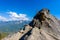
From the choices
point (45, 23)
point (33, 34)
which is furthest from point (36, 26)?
point (33, 34)

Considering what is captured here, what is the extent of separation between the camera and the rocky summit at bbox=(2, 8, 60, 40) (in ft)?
108

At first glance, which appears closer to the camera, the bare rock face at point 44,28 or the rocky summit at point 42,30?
the bare rock face at point 44,28

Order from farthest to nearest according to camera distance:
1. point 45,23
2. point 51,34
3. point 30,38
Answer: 1. point 45,23
2. point 51,34
3. point 30,38

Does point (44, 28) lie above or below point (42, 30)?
above

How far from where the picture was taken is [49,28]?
3534cm

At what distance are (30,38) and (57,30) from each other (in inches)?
301

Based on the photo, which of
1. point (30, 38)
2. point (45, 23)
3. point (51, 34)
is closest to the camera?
point (30, 38)

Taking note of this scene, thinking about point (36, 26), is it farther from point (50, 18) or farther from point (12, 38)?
point (12, 38)

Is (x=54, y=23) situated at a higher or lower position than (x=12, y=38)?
higher

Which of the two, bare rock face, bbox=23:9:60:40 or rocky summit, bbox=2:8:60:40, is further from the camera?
rocky summit, bbox=2:8:60:40

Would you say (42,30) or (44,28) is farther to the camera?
(44,28)

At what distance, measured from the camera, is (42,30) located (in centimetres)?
3484

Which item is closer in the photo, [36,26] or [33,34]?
[33,34]

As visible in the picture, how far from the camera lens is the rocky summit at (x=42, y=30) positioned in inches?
1292
